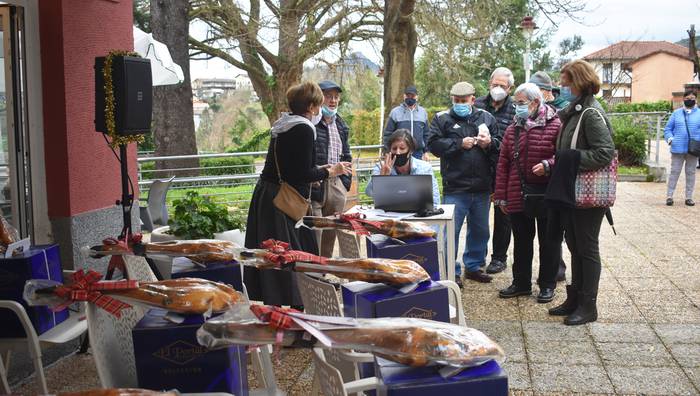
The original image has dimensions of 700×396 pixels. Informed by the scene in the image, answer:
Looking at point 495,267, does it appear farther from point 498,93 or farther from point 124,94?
point 124,94

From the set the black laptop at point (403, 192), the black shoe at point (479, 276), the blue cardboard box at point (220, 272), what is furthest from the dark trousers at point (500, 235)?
the blue cardboard box at point (220, 272)

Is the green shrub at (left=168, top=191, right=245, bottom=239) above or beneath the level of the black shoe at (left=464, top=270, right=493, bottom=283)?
→ above

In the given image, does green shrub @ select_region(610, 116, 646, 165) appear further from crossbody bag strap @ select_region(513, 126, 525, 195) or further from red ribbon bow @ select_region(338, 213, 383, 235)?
red ribbon bow @ select_region(338, 213, 383, 235)

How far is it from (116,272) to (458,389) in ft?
10.4

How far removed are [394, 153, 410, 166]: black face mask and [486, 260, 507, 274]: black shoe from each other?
184 centimetres

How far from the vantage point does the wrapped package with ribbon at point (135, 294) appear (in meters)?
2.49

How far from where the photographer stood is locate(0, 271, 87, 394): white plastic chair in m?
3.24

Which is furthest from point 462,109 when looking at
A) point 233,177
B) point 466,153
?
point 233,177

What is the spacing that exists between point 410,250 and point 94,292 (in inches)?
80.6

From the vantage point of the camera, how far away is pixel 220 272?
3576mm

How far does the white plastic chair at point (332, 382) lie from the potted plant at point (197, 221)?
3502mm

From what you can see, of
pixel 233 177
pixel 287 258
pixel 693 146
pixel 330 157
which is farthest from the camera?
pixel 693 146

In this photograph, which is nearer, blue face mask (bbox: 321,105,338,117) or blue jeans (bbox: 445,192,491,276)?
blue face mask (bbox: 321,105,338,117)

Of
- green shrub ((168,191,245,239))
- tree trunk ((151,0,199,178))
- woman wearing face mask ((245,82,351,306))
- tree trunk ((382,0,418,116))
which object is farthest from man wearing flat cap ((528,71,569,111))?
tree trunk ((151,0,199,178))
